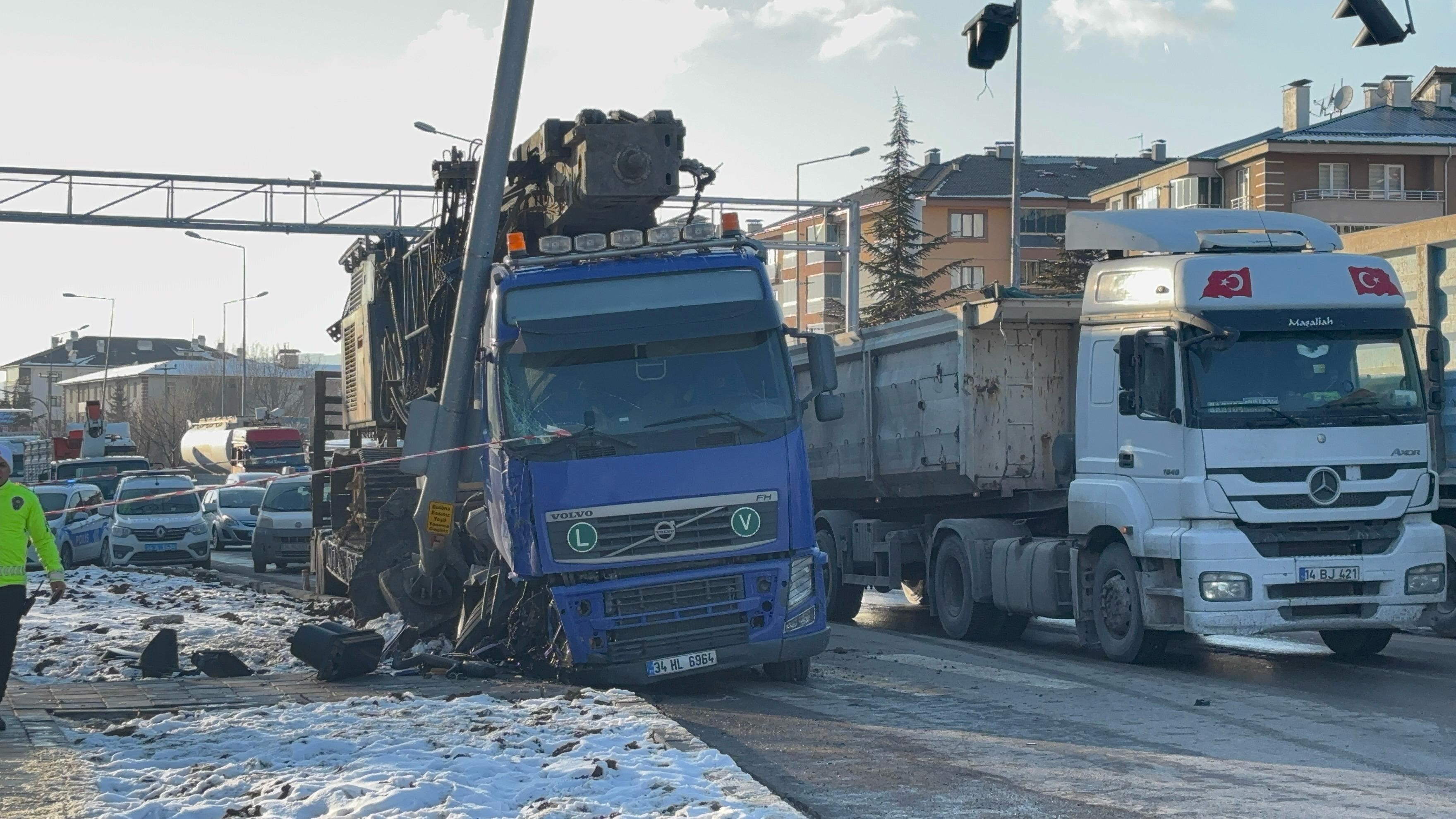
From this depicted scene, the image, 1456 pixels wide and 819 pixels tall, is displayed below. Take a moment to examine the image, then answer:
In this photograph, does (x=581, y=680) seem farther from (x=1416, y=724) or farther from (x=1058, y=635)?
(x=1058, y=635)

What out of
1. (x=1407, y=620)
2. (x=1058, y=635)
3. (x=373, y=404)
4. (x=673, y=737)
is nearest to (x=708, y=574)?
(x=673, y=737)

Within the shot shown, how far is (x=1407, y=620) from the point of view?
11.9 metres

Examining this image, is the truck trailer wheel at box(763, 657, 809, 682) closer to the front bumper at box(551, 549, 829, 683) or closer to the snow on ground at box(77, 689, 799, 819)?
the front bumper at box(551, 549, 829, 683)

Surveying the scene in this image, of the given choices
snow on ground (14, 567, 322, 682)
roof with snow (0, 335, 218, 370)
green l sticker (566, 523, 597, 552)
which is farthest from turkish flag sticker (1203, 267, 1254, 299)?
roof with snow (0, 335, 218, 370)

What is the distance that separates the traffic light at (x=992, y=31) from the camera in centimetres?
1446

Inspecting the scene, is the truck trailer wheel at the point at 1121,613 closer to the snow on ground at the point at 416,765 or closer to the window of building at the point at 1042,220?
the snow on ground at the point at 416,765

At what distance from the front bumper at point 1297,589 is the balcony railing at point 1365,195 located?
54627 millimetres

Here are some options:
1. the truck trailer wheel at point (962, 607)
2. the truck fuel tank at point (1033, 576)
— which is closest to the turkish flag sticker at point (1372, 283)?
the truck fuel tank at point (1033, 576)

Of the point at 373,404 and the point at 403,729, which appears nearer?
the point at 403,729

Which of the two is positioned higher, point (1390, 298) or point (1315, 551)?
point (1390, 298)

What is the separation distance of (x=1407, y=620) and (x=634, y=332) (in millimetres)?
6277

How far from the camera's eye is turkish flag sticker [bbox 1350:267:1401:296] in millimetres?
12211

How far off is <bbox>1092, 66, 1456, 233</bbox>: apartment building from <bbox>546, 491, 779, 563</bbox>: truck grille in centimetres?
5517

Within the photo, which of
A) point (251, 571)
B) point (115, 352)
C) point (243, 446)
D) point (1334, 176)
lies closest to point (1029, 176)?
point (1334, 176)
